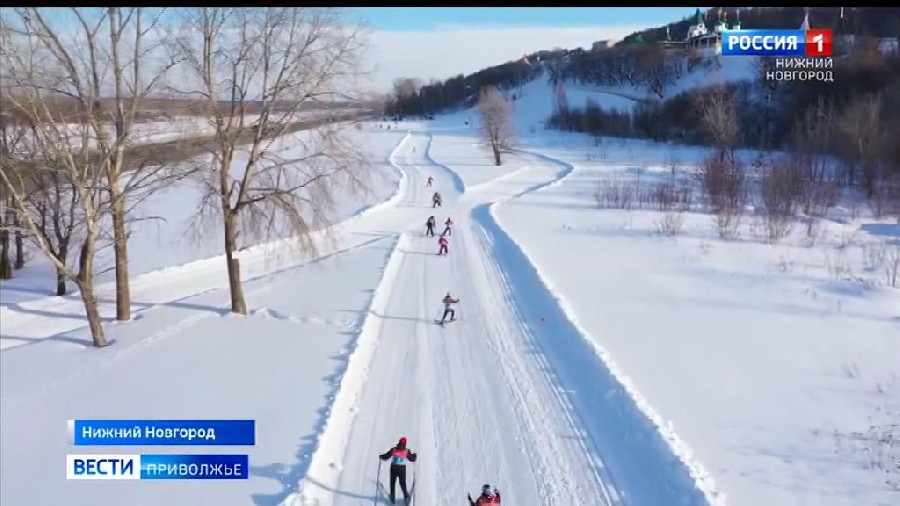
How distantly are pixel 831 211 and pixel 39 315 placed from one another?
26328mm

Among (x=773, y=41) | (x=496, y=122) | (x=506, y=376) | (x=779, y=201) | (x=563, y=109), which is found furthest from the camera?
(x=563, y=109)

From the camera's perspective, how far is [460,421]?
8477 mm

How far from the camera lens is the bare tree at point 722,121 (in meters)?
25.8

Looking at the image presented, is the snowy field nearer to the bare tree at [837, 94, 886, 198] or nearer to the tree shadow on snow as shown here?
the bare tree at [837, 94, 886, 198]

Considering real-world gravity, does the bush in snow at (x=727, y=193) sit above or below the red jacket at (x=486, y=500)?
above

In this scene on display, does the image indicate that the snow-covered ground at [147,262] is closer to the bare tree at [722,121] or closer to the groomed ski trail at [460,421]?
the groomed ski trail at [460,421]

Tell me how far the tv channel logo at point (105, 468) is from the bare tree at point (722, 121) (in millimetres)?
24057

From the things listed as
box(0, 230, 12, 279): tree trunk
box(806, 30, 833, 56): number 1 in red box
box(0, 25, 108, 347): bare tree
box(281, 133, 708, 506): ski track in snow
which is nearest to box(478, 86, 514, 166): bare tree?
box(0, 230, 12, 279): tree trunk

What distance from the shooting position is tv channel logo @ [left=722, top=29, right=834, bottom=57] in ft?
23.2
